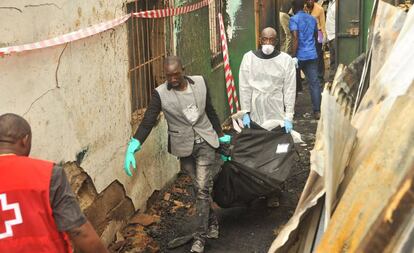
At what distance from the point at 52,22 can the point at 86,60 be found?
63 centimetres

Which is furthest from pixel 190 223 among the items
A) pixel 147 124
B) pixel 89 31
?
pixel 89 31

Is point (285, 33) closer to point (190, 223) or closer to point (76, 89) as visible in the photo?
point (190, 223)

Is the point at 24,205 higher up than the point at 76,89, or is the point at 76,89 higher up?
the point at 76,89

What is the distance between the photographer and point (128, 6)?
20.4 feet

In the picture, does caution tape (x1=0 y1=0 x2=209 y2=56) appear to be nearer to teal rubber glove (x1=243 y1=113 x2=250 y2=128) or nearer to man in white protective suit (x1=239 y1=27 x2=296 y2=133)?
man in white protective suit (x1=239 y1=27 x2=296 y2=133)

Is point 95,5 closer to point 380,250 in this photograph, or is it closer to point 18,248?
point 18,248

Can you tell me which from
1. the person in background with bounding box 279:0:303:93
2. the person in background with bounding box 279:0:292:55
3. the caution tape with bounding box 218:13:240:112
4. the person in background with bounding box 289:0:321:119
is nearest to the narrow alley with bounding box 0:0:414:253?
the caution tape with bounding box 218:13:240:112

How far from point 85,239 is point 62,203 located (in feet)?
0.80

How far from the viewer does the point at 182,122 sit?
18.9 ft

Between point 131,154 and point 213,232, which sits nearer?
point 131,154

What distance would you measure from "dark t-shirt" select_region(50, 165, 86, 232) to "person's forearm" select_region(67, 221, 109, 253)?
4 cm

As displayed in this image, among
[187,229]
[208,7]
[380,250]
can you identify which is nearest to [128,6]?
[187,229]

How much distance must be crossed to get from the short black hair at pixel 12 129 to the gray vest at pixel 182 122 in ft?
8.36

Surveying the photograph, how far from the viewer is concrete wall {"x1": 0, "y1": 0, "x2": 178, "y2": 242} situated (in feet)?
14.0
